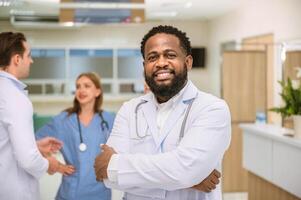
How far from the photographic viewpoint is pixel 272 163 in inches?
126

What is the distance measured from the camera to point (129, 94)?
334 inches

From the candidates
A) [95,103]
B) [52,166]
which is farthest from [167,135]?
[95,103]

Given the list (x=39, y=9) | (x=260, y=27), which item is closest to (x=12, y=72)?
(x=260, y=27)

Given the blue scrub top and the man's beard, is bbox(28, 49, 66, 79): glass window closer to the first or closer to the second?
the blue scrub top

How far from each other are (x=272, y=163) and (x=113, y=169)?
7.25ft

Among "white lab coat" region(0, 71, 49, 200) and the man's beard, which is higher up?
the man's beard

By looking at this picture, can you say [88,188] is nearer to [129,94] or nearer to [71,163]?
[71,163]

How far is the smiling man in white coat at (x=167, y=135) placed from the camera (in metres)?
1.27

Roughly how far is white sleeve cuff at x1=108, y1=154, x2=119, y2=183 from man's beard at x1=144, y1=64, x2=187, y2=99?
0.28 metres

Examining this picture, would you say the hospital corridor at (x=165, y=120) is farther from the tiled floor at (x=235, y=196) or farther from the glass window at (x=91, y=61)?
the glass window at (x=91, y=61)

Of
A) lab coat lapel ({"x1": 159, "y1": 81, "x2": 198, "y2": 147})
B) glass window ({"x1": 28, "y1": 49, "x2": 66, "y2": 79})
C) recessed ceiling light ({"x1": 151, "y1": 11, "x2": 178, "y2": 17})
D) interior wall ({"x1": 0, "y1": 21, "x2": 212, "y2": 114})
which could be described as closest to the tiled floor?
lab coat lapel ({"x1": 159, "y1": 81, "x2": 198, "y2": 147})

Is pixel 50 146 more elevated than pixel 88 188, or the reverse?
pixel 50 146

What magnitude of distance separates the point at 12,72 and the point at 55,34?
6.72 m

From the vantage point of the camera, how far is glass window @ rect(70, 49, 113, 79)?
27.6ft
